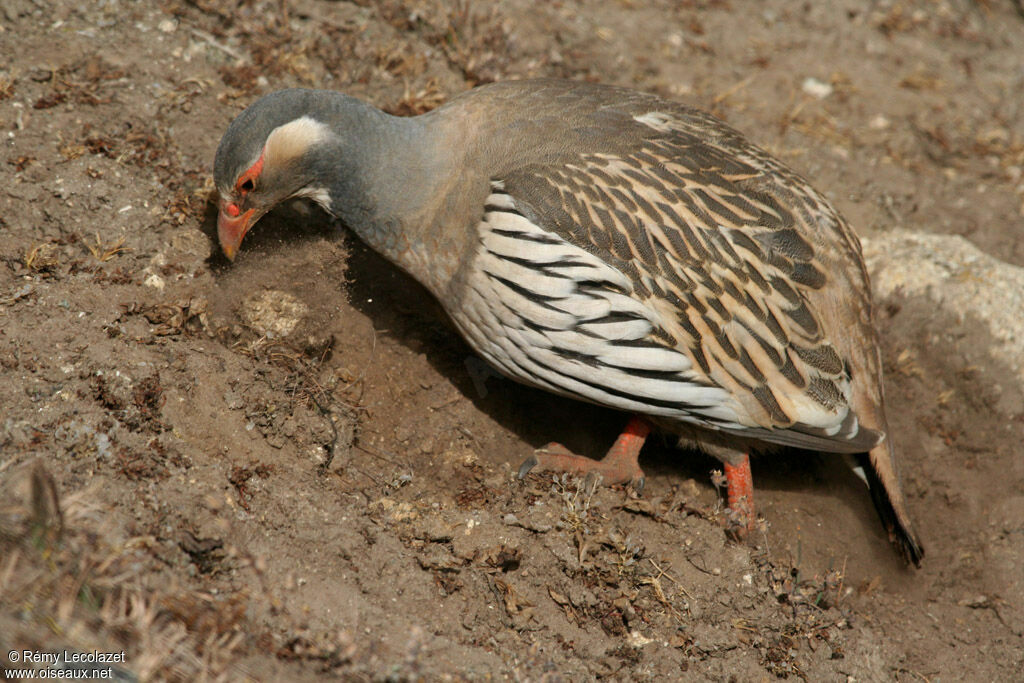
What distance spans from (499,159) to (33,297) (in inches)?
120

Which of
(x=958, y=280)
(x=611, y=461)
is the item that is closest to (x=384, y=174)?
(x=611, y=461)

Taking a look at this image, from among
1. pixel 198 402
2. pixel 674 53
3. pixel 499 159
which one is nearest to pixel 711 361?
pixel 499 159

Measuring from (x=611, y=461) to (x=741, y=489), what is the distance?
0.94 m

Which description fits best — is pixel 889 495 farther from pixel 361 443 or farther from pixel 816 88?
pixel 816 88

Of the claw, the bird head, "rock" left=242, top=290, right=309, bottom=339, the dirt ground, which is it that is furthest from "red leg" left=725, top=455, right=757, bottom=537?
the bird head

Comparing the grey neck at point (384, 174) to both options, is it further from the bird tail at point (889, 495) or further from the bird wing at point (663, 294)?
the bird tail at point (889, 495)

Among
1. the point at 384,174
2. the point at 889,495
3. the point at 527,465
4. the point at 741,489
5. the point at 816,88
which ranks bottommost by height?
the point at 527,465

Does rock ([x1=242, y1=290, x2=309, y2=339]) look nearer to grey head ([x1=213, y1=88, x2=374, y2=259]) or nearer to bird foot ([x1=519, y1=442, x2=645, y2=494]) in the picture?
grey head ([x1=213, y1=88, x2=374, y2=259])

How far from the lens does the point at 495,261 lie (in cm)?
500

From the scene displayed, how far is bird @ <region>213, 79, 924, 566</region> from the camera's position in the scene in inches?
195

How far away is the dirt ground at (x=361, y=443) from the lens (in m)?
4.06

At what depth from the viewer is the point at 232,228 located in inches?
210

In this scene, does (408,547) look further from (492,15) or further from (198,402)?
(492,15)

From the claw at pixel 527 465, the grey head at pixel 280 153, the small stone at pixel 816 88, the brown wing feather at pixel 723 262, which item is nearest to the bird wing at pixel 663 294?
the brown wing feather at pixel 723 262
